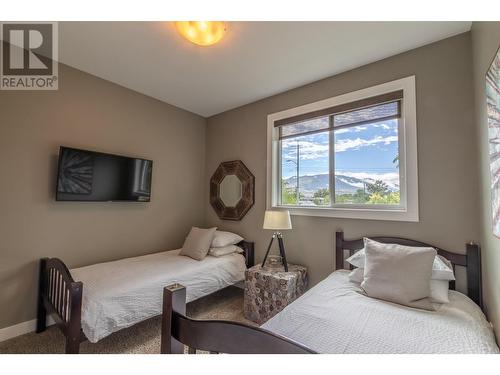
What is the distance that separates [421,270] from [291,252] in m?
1.44

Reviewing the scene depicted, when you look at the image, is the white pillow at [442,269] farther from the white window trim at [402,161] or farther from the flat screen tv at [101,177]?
the flat screen tv at [101,177]

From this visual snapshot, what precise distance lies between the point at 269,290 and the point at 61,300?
1.81 metres

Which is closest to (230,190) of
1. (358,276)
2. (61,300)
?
(358,276)

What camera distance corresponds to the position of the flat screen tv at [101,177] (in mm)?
2441

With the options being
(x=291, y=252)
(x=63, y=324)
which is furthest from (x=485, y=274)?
(x=63, y=324)

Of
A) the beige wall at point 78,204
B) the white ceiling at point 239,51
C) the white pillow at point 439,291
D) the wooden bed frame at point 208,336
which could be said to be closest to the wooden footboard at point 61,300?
the beige wall at point 78,204

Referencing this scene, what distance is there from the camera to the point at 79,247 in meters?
2.61

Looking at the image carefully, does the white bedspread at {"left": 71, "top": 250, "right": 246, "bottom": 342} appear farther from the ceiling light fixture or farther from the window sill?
the ceiling light fixture

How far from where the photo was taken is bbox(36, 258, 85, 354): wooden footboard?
67.0 inches

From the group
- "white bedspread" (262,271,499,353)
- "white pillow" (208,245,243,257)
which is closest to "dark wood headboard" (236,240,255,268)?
"white pillow" (208,245,243,257)

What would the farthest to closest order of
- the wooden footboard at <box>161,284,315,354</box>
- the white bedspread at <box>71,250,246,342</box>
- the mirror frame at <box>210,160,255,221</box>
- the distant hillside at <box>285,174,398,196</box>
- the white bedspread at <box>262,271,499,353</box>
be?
1. the mirror frame at <box>210,160,255,221</box>
2. the distant hillside at <box>285,174,398,196</box>
3. the white bedspread at <box>71,250,246,342</box>
4. the white bedspread at <box>262,271,499,353</box>
5. the wooden footboard at <box>161,284,315,354</box>

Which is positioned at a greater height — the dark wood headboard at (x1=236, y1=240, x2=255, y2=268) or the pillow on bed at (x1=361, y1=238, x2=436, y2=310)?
the pillow on bed at (x1=361, y1=238, x2=436, y2=310)

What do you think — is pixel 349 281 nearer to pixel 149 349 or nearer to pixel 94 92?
pixel 149 349

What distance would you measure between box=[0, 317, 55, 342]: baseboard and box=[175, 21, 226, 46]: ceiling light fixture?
2.98 m
